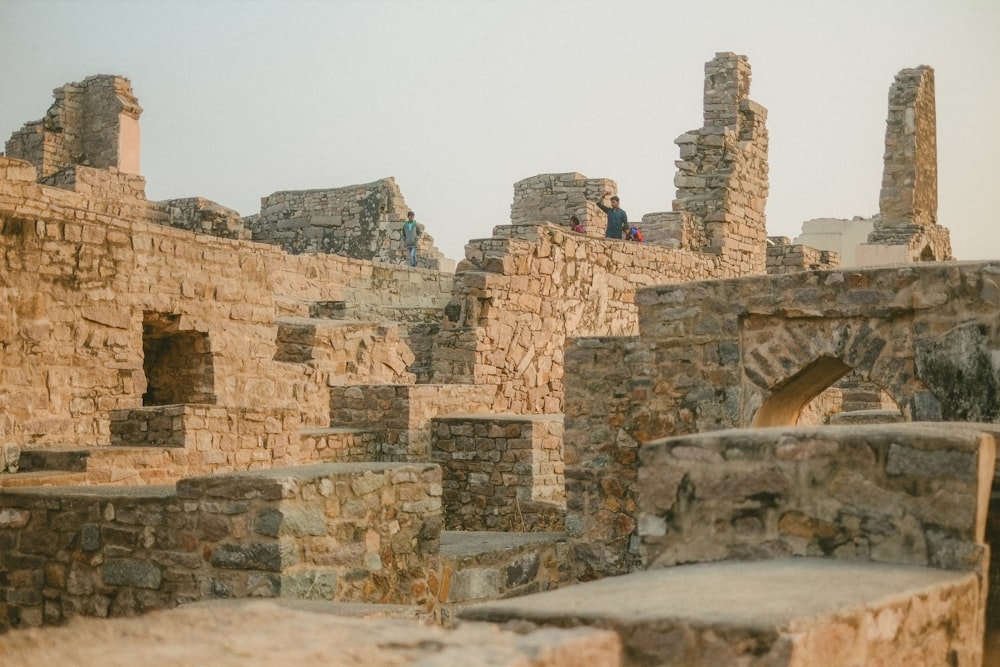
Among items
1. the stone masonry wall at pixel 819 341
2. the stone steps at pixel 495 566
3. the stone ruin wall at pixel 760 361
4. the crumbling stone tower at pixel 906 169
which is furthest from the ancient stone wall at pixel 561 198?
the stone masonry wall at pixel 819 341

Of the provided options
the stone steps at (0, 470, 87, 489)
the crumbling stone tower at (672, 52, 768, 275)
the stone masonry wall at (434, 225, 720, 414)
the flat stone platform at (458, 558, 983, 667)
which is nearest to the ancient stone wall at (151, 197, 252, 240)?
the stone masonry wall at (434, 225, 720, 414)

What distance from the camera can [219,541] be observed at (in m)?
6.07

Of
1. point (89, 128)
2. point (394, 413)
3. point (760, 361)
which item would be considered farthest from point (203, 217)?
point (760, 361)

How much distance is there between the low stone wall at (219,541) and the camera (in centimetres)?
602

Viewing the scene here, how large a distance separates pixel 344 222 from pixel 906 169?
11.0m

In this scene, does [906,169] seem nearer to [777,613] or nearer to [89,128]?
[89,128]

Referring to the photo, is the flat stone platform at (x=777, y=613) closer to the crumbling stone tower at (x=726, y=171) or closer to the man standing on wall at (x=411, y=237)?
the crumbling stone tower at (x=726, y=171)

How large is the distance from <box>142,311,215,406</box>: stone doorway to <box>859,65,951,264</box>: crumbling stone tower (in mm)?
15690

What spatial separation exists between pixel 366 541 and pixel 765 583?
10.7ft

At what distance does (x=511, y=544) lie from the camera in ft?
31.1

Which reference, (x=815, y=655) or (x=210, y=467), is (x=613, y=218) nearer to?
(x=210, y=467)

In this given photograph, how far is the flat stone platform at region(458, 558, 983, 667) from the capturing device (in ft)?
10.2

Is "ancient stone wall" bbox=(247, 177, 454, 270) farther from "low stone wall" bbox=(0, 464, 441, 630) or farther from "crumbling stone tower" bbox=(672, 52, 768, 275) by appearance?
"low stone wall" bbox=(0, 464, 441, 630)

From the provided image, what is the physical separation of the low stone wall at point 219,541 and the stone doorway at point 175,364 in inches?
168
